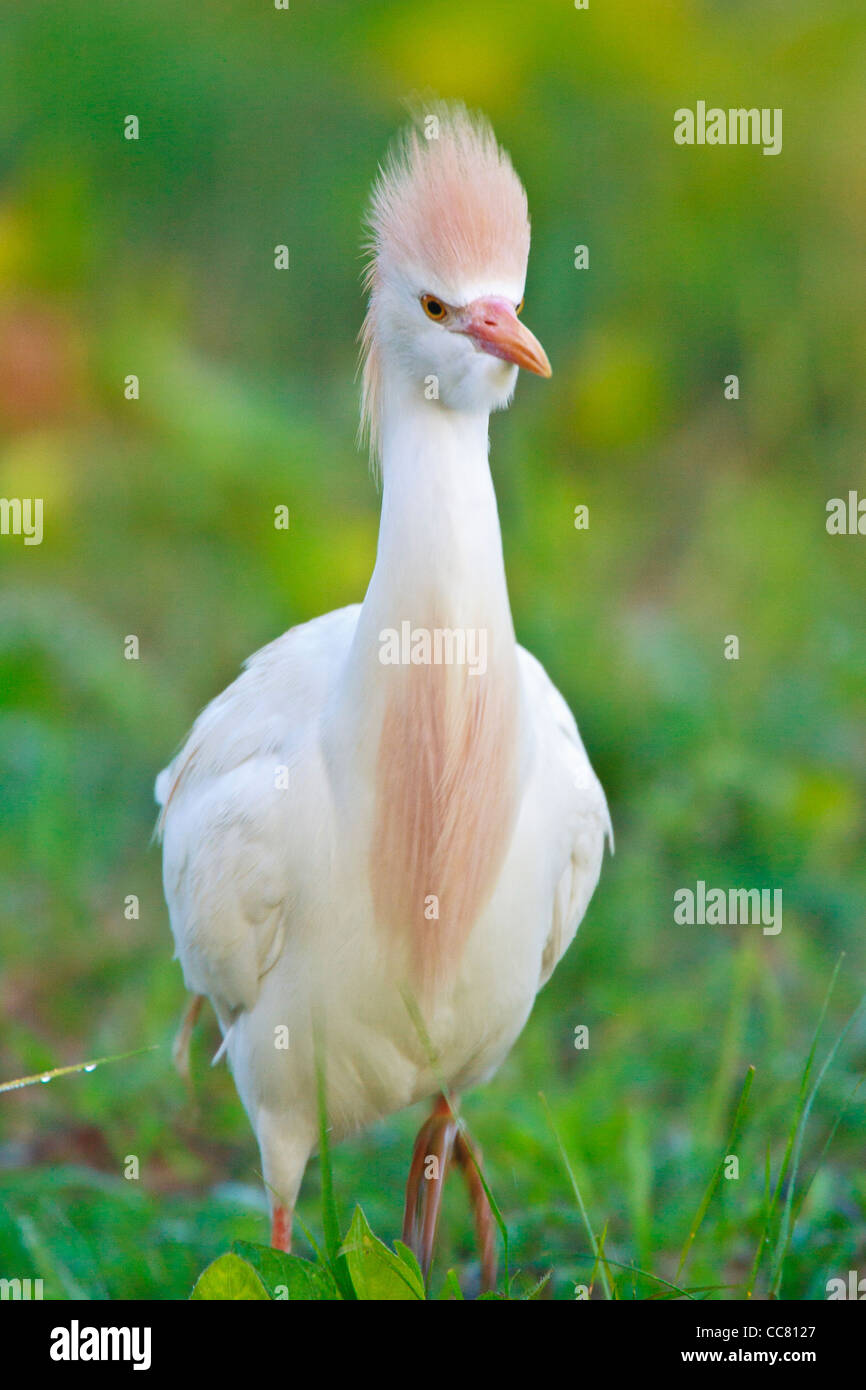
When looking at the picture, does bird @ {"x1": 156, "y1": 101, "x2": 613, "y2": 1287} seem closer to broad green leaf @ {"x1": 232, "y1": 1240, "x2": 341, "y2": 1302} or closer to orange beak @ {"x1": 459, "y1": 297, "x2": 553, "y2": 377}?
orange beak @ {"x1": 459, "y1": 297, "x2": 553, "y2": 377}

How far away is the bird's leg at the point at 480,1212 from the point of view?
179 cm

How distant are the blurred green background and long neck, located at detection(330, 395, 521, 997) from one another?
97 cm

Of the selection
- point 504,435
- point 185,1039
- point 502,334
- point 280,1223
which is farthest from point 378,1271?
point 504,435

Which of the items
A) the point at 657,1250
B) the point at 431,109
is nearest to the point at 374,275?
the point at 431,109

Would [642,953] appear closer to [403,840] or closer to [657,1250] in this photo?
[657,1250]

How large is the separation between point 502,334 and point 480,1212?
111 cm

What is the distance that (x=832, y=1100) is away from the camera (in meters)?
2.13

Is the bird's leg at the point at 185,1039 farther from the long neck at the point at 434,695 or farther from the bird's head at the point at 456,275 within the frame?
the bird's head at the point at 456,275

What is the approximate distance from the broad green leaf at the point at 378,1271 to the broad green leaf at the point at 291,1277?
0.04 meters

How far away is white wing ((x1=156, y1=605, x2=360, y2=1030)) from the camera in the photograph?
1561mm

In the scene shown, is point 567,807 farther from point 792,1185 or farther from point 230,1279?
point 230,1279

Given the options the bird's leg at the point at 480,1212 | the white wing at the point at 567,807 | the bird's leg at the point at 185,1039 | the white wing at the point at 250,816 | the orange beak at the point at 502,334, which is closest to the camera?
the orange beak at the point at 502,334

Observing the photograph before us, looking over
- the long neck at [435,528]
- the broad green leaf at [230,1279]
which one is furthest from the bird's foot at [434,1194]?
the long neck at [435,528]

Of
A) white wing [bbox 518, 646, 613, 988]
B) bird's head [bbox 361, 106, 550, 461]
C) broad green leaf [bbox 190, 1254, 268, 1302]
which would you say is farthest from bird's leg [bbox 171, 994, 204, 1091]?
bird's head [bbox 361, 106, 550, 461]
